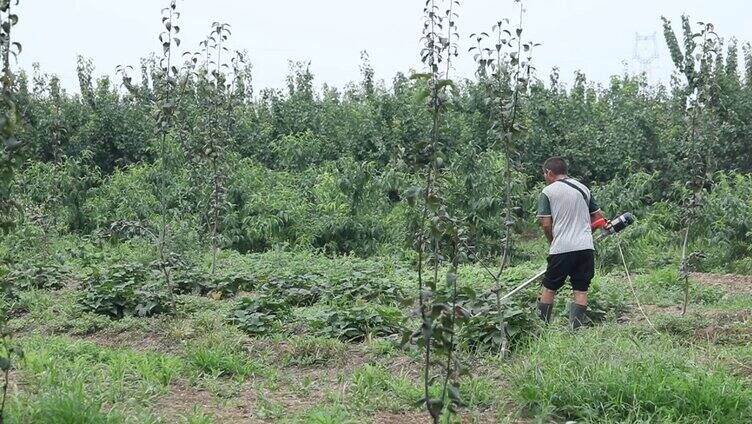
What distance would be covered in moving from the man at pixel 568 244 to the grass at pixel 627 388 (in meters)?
1.46

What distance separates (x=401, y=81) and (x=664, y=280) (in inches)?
479

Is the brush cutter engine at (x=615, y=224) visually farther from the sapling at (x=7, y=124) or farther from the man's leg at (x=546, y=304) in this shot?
the sapling at (x=7, y=124)

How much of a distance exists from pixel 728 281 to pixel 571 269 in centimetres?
438

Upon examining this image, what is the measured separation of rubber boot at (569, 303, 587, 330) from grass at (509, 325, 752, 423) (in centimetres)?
139

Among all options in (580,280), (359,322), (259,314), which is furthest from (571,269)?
(259,314)

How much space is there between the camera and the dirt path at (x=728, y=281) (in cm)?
873

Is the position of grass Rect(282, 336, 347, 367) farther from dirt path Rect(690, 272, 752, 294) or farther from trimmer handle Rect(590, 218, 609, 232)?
dirt path Rect(690, 272, 752, 294)

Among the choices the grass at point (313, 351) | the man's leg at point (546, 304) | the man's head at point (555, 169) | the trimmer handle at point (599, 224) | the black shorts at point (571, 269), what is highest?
the man's head at point (555, 169)

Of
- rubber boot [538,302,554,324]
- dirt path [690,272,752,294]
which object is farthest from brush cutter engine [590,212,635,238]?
dirt path [690,272,752,294]

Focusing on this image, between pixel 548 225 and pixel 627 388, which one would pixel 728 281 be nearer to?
pixel 548 225

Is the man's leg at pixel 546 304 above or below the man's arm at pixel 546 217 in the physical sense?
below


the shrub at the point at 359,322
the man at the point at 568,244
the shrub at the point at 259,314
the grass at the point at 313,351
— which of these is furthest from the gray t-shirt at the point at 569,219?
the shrub at the point at 259,314

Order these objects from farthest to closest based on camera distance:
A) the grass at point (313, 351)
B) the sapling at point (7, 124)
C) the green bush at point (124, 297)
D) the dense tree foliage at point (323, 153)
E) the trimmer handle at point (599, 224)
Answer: the dense tree foliage at point (323, 153) < the green bush at point (124, 297) < the trimmer handle at point (599, 224) < the grass at point (313, 351) < the sapling at point (7, 124)

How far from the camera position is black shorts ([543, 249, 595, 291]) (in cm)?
615
